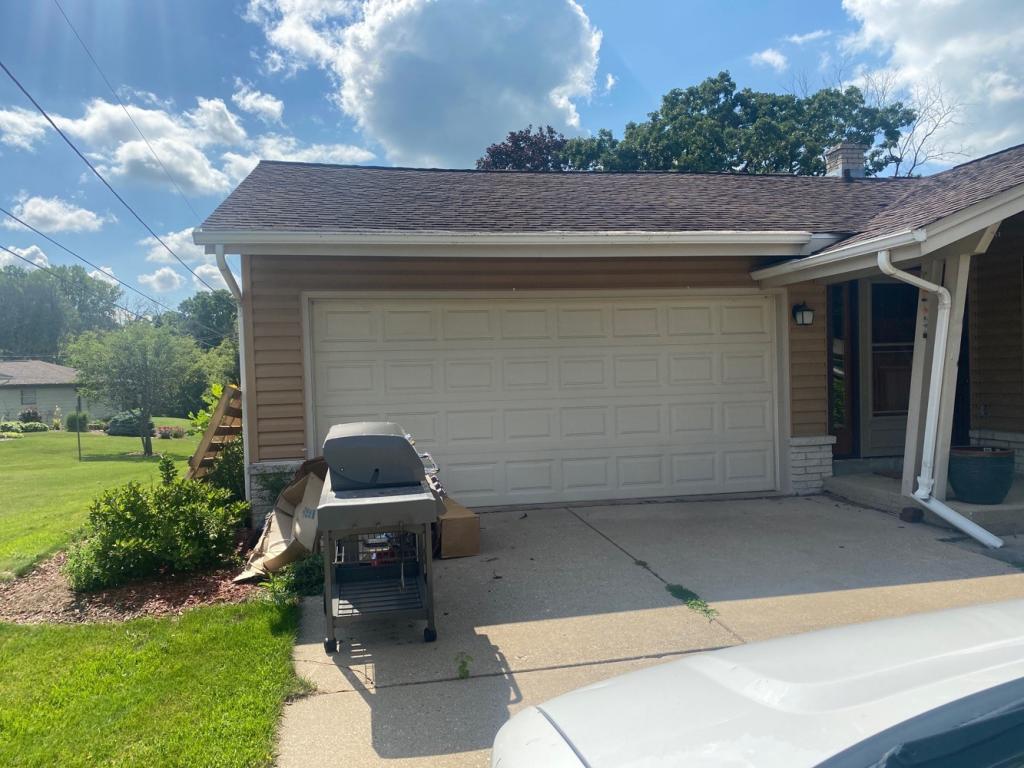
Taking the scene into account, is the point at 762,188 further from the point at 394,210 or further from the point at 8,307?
the point at 8,307

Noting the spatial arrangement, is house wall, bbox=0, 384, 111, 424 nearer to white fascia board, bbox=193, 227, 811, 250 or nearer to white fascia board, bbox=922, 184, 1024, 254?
white fascia board, bbox=193, 227, 811, 250

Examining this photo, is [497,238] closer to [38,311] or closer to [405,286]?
[405,286]

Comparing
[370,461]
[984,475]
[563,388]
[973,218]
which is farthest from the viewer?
[563,388]

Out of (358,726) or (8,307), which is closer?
(358,726)

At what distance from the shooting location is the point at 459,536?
234 inches

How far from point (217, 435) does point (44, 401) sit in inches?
1785

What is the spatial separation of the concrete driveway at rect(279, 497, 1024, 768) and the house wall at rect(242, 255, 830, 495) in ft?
6.53

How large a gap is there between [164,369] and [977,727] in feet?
85.7

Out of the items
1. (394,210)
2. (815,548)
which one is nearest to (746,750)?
(815,548)

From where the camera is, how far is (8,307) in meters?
76.1

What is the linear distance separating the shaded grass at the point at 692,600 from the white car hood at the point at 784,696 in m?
2.67

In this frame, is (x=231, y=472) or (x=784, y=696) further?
(x=231, y=472)

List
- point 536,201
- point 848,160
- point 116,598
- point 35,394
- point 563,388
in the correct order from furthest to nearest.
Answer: point 35,394
point 848,160
point 536,201
point 563,388
point 116,598

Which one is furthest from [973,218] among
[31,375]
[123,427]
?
[31,375]
